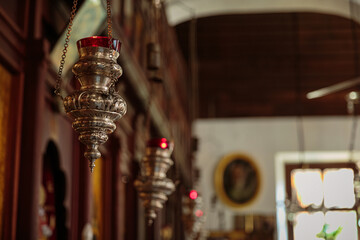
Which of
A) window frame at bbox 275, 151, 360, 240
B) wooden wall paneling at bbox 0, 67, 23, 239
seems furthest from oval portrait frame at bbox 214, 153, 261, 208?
wooden wall paneling at bbox 0, 67, 23, 239

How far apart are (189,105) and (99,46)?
14.5 meters

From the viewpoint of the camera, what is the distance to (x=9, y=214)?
4195 mm

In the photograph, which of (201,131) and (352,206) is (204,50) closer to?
(201,131)

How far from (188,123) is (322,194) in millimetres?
5675

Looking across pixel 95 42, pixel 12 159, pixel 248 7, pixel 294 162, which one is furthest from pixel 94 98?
pixel 294 162

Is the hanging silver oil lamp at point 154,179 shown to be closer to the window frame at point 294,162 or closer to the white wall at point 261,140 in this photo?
the white wall at point 261,140

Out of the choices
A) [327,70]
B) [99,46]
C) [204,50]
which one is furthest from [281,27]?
[99,46]

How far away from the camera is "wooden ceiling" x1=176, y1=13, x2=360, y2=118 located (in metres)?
13.8

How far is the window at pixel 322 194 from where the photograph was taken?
774 inches

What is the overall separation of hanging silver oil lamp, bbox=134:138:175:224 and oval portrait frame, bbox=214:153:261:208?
15592 mm

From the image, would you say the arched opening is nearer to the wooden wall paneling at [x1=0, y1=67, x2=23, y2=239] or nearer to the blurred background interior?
the blurred background interior

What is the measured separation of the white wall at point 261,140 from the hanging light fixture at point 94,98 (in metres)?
17.4

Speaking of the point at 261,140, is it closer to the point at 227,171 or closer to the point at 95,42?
the point at 227,171

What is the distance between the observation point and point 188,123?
1712cm
